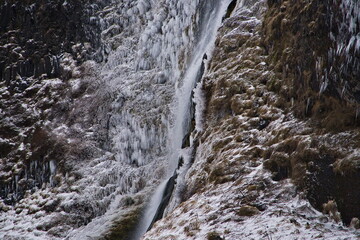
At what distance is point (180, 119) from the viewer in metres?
15.3

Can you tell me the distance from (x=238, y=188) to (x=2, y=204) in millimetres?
11964

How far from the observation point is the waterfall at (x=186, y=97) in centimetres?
1362

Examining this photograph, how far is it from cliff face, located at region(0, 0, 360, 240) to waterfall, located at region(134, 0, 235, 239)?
0.38 ft

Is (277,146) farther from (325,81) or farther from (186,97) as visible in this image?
(186,97)

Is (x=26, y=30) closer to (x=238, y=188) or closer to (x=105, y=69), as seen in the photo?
(x=105, y=69)

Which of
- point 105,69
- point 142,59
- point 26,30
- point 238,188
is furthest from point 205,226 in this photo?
point 26,30

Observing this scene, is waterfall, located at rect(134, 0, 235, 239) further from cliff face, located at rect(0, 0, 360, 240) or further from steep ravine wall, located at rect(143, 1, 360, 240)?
steep ravine wall, located at rect(143, 1, 360, 240)

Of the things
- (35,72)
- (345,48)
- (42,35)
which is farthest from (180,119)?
(42,35)

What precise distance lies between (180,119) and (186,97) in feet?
2.56

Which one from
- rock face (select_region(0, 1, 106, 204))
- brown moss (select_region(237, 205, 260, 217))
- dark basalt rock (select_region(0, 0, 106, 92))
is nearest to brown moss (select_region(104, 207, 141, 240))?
rock face (select_region(0, 1, 106, 204))

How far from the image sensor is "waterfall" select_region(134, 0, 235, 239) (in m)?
13.6

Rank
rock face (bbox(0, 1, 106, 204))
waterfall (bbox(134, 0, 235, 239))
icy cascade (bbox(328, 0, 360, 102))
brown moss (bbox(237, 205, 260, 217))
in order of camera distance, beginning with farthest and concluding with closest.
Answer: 1. rock face (bbox(0, 1, 106, 204))
2. waterfall (bbox(134, 0, 235, 239))
3. brown moss (bbox(237, 205, 260, 217))
4. icy cascade (bbox(328, 0, 360, 102))

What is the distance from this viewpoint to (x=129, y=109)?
17.5 metres

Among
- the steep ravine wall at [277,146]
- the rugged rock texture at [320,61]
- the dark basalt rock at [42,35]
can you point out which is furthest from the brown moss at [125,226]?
the dark basalt rock at [42,35]
